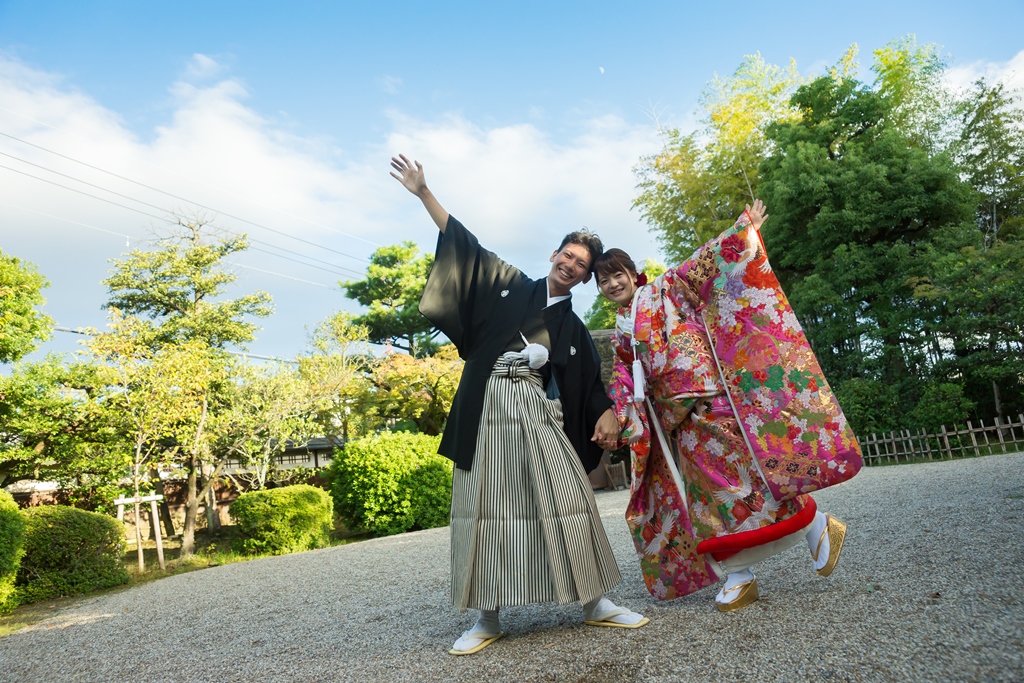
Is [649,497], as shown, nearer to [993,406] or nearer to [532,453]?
[532,453]

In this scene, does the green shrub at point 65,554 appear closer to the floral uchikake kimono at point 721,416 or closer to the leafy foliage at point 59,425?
the leafy foliage at point 59,425

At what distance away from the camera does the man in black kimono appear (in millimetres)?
2293

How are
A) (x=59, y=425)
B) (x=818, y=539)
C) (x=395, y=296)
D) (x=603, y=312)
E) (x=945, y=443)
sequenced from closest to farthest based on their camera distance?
1. (x=818, y=539)
2. (x=59, y=425)
3. (x=945, y=443)
4. (x=395, y=296)
5. (x=603, y=312)

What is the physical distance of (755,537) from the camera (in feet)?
7.66

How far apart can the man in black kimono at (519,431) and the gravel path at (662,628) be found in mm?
227

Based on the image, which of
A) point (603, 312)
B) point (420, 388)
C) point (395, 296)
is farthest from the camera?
point (603, 312)

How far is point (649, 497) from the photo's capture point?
2670mm

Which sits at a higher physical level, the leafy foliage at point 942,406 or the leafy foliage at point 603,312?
the leafy foliage at point 603,312

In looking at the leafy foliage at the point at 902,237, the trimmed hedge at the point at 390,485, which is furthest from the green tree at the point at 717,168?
the trimmed hedge at the point at 390,485

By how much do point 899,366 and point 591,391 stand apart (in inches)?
435

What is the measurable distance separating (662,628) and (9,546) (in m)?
5.15

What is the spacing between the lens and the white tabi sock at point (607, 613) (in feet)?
7.66

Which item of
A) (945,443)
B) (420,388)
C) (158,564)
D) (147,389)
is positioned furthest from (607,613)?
(420,388)

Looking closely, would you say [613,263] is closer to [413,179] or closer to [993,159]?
[413,179]
